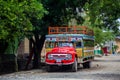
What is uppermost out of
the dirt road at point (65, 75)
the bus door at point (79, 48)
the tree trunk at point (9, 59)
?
the bus door at point (79, 48)

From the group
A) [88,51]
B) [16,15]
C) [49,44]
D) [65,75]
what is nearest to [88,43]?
[88,51]

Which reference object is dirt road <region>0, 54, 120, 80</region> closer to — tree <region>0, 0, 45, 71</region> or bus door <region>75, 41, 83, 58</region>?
bus door <region>75, 41, 83, 58</region>

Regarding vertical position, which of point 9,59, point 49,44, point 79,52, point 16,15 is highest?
point 16,15

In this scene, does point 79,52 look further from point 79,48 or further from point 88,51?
point 88,51

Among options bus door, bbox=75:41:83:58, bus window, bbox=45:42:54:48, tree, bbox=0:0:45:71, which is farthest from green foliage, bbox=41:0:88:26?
tree, bbox=0:0:45:71

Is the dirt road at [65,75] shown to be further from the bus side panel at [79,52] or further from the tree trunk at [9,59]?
the tree trunk at [9,59]

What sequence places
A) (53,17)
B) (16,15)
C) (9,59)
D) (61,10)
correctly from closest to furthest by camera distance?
1. (16,15)
2. (61,10)
3. (53,17)
4. (9,59)

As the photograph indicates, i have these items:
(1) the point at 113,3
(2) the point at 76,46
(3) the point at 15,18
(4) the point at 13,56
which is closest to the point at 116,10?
(1) the point at 113,3

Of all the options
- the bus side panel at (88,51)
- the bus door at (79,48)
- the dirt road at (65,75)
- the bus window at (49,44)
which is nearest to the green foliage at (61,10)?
the bus window at (49,44)

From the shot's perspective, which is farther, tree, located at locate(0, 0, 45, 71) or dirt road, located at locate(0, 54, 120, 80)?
dirt road, located at locate(0, 54, 120, 80)

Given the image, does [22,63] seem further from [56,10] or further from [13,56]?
[56,10]

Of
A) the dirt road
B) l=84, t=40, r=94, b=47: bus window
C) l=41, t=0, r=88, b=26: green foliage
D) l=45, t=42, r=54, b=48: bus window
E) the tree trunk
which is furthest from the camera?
the tree trunk

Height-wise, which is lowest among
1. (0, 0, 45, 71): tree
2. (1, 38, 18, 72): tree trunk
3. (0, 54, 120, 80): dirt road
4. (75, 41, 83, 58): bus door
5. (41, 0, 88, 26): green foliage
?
(0, 54, 120, 80): dirt road

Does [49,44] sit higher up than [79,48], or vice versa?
[49,44]
